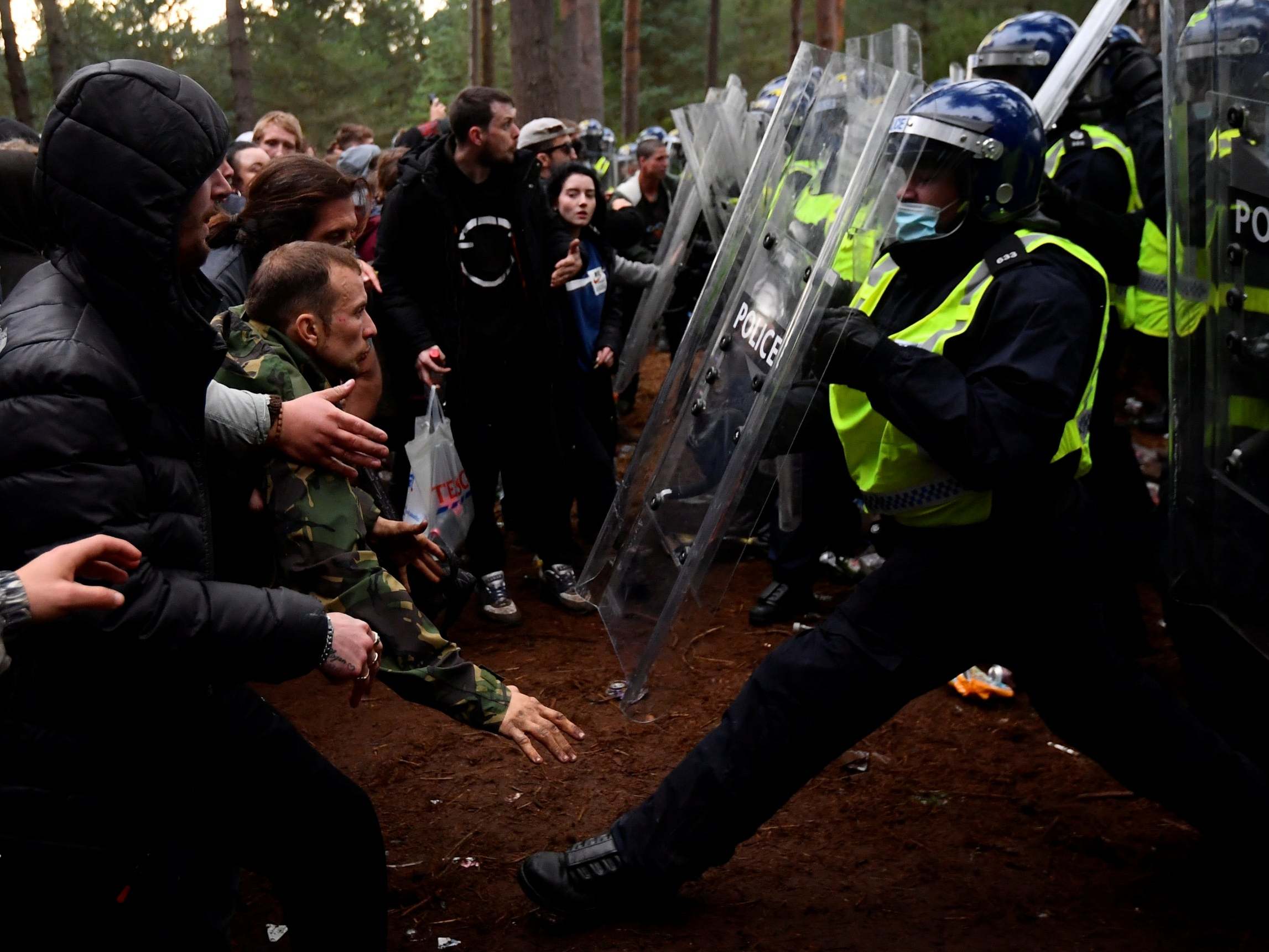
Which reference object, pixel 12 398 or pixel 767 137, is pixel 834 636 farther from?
pixel 12 398

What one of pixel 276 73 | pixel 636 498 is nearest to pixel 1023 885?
pixel 636 498

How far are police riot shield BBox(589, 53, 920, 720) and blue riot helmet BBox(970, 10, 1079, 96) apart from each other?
2.12 m

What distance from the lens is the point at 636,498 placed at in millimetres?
3656

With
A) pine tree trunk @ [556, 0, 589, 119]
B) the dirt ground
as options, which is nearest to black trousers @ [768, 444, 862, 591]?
the dirt ground

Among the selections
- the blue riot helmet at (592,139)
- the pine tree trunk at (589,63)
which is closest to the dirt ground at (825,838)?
the blue riot helmet at (592,139)

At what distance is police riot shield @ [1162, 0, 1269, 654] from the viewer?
8.55 ft

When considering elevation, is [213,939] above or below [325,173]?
below

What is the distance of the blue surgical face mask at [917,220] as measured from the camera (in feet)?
9.73

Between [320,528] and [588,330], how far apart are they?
11.5ft

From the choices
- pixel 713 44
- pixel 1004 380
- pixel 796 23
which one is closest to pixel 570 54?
pixel 796 23

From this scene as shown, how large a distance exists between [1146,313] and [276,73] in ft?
78.6

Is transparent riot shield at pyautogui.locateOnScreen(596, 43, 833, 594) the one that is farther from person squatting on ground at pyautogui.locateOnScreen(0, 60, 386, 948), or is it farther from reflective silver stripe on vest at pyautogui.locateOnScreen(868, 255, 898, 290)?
person squatting on ground at pyautogui.locateOnScreen(0, 60, 386, 948)

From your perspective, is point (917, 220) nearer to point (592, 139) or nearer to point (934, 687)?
point (934, 687)

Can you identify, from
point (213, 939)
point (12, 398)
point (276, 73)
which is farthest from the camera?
point (276, 73)
